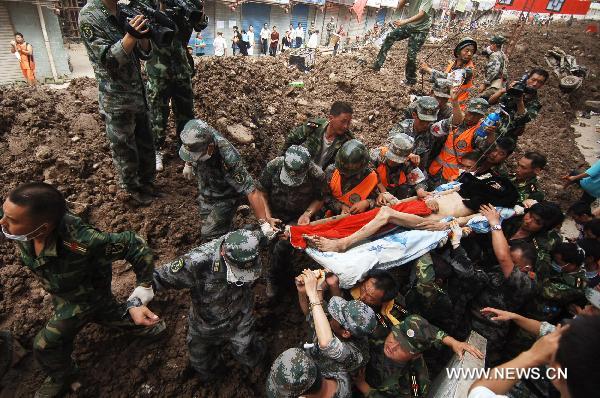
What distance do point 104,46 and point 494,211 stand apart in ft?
13.7

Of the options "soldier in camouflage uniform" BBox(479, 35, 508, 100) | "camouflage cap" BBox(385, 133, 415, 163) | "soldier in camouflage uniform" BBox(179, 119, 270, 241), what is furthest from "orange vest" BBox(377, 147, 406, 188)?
"soldier in camouflage uniform" BBox(479, 35, 508, 100)

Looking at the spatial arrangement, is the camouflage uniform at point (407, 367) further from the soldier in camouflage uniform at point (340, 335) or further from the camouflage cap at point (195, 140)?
Result: the camouflage cap at point (195, 140)

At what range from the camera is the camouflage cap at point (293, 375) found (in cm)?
193

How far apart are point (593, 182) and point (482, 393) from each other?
473 centimetres

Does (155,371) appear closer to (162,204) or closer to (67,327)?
(67,327)

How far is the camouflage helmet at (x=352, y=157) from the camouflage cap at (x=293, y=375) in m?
1.78

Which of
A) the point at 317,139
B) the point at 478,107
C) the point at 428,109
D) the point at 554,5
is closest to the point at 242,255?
the point at 317,139

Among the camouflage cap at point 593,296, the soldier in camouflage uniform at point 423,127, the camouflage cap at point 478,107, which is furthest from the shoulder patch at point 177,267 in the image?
the camouflage cap at point 478,107

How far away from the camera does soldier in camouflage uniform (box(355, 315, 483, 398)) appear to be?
226 cm

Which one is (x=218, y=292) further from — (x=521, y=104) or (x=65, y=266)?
(x=521, y=104)

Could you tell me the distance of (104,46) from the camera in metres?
3.08

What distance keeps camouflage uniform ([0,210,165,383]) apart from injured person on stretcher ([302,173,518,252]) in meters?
1.52

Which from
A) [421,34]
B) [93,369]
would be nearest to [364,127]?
[421,34]

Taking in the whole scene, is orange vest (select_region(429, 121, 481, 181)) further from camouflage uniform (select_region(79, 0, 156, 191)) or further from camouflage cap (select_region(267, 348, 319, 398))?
camouflage uniform (select_region(79, 0, 156, 191))
